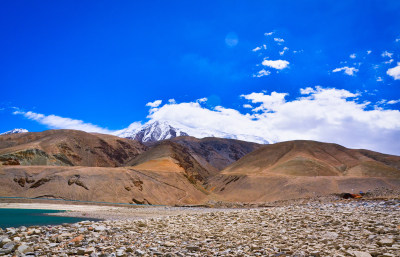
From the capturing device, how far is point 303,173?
291 feet

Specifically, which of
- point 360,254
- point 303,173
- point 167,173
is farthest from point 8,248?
point 303,173

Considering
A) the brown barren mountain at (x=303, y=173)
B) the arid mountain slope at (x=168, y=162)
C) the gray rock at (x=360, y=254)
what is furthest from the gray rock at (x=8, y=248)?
the arid mountain slope at (x=168, y=162)

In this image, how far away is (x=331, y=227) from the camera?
1241 cm

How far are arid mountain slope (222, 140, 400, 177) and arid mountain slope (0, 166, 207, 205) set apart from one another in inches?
1487

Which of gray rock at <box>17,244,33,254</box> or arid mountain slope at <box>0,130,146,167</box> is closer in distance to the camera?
gray rock at <box>17,244,33,254</box>

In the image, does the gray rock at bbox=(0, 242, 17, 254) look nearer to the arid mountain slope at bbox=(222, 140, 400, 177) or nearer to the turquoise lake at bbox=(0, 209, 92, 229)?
the turquoise lake at bbox=(0, 209, 92, 229)

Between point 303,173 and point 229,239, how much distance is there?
83.3 meters

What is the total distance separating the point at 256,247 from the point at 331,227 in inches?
179

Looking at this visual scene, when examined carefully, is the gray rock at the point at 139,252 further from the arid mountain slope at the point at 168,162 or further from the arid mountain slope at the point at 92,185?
the arid mountain slope at the point at 168,162

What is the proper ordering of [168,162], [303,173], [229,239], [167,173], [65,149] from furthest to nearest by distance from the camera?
1. [65,149]
2. [168,162]
3. [303,173]
4. [167,173]
5. [229,239]

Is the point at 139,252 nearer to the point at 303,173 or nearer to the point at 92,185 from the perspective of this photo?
the point at 92,185

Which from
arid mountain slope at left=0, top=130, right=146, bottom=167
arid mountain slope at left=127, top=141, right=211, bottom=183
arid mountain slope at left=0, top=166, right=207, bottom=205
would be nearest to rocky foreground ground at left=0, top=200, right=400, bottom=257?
arid mountain slope at left=0, top=166, right=207, bottom=205

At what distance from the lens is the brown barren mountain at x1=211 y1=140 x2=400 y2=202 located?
6638 cm

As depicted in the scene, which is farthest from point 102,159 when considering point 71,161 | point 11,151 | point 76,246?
point 76,246
